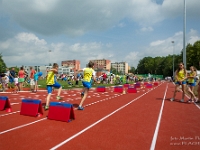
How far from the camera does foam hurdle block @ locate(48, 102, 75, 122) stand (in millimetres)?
5300

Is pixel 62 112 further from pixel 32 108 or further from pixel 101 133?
pixel 101 133

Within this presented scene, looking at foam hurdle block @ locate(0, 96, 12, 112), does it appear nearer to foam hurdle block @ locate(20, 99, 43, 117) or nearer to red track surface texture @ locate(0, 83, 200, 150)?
red track surface texture @ locate(0, 83, 200, 150)

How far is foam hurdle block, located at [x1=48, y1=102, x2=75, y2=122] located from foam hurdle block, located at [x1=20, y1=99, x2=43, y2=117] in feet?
1.95

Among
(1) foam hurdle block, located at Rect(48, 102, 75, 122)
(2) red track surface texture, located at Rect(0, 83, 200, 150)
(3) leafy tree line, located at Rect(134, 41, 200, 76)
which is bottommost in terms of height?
(2) red track surface texture, located at Rect(0, 83, 200, 150)

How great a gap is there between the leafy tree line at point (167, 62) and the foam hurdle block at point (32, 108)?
66.1m

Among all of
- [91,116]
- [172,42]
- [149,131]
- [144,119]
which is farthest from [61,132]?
[172,42]

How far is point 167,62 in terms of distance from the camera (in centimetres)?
10794

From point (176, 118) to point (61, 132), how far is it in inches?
152

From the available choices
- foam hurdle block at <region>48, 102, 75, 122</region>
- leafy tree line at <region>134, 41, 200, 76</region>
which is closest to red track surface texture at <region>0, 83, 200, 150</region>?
foam hurdle block at <region>48, 102, 75, 122</region>

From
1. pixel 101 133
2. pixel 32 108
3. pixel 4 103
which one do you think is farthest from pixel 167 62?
pixel 101 133

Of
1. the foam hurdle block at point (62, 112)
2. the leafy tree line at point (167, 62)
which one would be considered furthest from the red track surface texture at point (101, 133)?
the leafy tree line at point (167, 62)

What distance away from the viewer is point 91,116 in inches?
242

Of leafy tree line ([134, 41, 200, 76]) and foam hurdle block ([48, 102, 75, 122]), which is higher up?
leafy tree line ([134, 41, 200, 76])

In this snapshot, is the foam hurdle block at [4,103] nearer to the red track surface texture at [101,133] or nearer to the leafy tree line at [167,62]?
the red track surface texture at [101,133]
